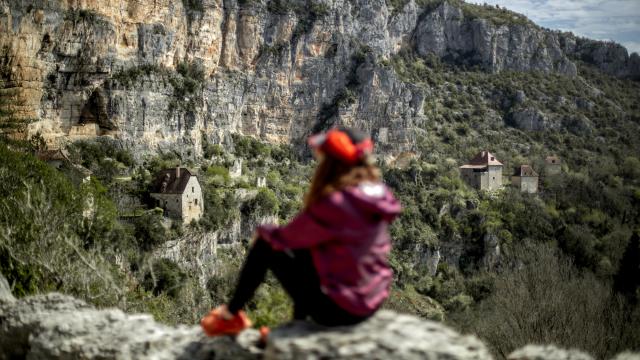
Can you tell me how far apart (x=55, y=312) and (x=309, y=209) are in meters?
2.72

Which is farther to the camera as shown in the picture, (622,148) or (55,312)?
(622,148)

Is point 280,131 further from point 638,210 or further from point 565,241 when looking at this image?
point 638,210

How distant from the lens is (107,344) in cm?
432

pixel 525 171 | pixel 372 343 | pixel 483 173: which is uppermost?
pixel 372 343

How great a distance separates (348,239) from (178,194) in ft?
96.9

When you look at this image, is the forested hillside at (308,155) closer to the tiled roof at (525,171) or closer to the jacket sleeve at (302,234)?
the jacket sleeve at (302,234)

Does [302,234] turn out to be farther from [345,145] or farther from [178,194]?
[178,194]

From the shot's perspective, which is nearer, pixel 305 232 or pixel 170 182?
pixel 305 232

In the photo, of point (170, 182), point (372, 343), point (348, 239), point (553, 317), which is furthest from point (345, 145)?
point (170, 182)

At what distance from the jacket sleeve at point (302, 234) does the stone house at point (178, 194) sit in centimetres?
2913

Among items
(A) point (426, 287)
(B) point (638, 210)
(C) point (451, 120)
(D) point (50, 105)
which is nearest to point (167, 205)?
(D) point (50, 105)

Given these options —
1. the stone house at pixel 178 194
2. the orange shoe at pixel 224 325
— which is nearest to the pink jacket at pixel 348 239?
the orange shoe at pixel 224 325

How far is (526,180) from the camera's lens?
6228 centimetres

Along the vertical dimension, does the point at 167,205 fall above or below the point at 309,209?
below
